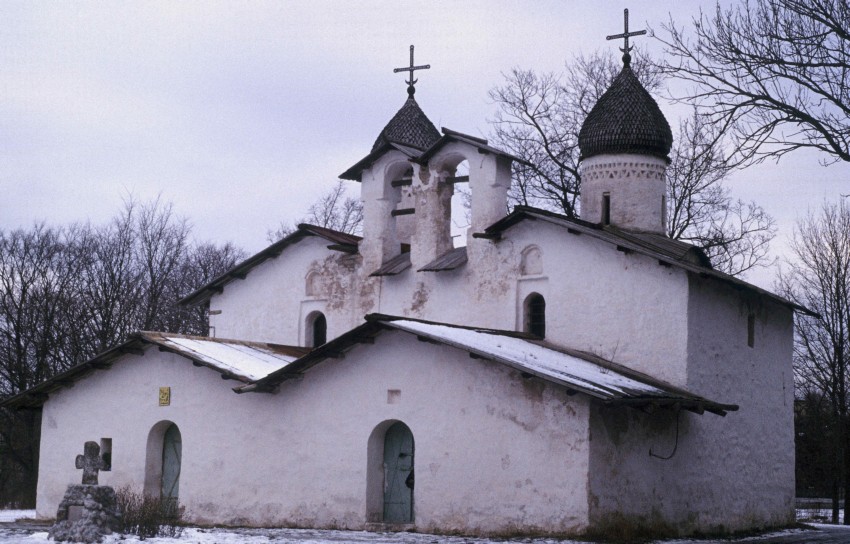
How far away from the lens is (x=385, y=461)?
1925cm

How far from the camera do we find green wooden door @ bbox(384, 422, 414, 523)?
19.0 meters

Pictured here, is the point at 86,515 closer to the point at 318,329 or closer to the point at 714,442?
the point at 318,329

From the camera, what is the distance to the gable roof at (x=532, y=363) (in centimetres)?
1681

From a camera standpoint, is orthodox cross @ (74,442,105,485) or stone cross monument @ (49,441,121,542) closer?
stone cross monument @ (49,441,121,542)

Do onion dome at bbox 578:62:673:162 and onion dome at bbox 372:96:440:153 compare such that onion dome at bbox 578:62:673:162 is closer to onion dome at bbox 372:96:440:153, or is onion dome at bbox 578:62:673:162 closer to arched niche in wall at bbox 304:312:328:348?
onion dome at bbox 372:96:440:153

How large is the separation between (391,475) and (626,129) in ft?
30.2

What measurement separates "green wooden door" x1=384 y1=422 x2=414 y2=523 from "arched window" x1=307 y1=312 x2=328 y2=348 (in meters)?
5.68

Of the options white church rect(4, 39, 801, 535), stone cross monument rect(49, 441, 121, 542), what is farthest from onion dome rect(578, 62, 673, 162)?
stone cross monument rect(49, 441, 121, 542)

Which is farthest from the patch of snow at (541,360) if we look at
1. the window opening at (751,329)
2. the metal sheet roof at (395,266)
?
the window opening at (751,329)

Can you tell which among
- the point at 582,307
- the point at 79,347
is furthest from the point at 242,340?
the point at 79,347

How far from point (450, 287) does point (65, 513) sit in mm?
9261

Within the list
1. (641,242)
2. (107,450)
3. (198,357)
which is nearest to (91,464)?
Result: (198,357)

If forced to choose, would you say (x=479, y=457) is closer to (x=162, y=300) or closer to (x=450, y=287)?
(x=450, y=287)

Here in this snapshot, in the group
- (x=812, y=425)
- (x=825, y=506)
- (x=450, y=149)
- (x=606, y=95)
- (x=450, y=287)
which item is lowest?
(x=825, y=506)
